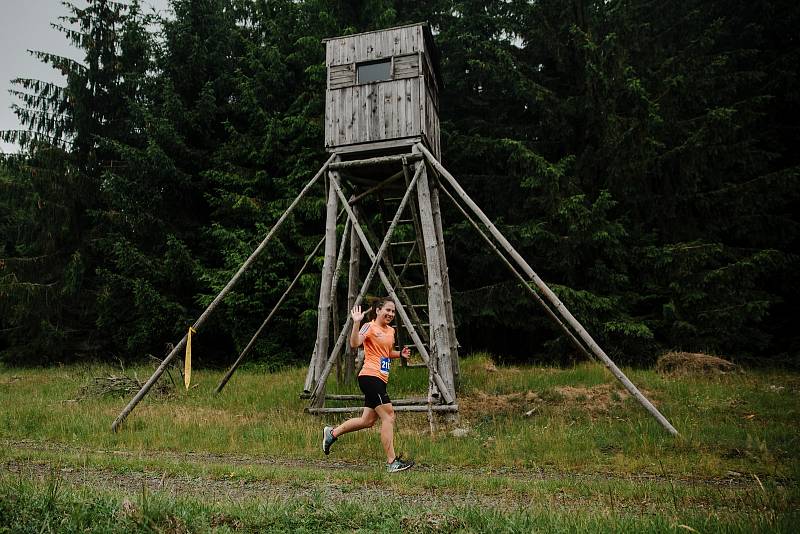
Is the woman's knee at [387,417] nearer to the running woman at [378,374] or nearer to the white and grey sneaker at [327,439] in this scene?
the running woman at [378,374]

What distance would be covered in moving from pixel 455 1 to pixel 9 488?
1975 cm

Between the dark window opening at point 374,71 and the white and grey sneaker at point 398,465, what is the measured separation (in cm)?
738

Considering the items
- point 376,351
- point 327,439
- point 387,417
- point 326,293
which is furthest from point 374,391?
point 326,293

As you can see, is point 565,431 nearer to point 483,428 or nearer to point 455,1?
point 483,428

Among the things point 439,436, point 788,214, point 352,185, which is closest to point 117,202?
point 352,185

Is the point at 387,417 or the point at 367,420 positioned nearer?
the point at 387,417

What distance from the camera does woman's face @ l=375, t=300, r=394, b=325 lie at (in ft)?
22.1

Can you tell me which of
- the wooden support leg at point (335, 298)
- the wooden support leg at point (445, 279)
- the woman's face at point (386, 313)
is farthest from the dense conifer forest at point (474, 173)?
the woman's face at point (386, 313)

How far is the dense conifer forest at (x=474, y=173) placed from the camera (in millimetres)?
15578

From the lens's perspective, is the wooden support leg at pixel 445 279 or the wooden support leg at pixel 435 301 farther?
the wooden support leg at pixel 445 279

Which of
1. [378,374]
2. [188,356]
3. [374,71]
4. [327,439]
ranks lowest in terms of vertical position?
[327,439]

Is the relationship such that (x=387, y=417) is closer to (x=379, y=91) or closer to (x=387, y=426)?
(x=387, y=426)

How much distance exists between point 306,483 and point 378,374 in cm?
145

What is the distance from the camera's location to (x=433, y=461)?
6.97 meters
